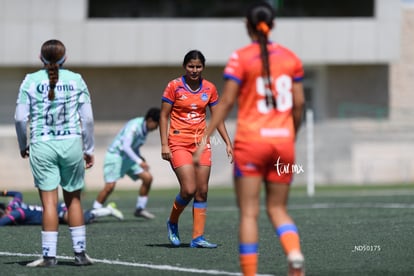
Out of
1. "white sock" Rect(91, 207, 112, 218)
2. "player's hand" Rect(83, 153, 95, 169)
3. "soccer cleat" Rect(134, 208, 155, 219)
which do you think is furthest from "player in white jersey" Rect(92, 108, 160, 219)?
"player's hand" Rect(83, 153, 95, 169)

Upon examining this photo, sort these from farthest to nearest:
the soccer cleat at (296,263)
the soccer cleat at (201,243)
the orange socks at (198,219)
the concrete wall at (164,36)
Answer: the concrete wall at (164,36) → the orange socks at (198,219) → the soccer cleat at (201,243) → the soccer cleat at (296,263)

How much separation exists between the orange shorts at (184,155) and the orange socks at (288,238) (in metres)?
3.89

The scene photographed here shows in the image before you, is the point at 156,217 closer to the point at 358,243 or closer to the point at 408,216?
the point at 408,216

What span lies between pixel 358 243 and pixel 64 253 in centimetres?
320

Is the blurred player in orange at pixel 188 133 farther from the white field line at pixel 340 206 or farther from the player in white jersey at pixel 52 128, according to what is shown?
the white field line at pixel 340 206

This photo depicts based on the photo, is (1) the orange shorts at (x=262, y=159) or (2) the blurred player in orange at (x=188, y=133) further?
(2) the blurred player in orange at (x=188, y=133)

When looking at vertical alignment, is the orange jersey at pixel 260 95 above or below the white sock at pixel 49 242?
above

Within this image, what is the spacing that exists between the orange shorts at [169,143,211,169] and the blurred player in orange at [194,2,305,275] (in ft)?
12.2

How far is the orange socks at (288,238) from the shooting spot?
816 centimetres

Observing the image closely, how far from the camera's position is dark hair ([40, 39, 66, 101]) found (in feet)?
32.9

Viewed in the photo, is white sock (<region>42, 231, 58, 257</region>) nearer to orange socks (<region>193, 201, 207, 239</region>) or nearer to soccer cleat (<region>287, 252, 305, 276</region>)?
orange socks (<region>193, 201, 207, 239</region>)

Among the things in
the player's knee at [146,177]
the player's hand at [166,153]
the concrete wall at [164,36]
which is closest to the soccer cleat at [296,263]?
the player's hand at [166,153]

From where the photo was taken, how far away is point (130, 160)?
58.3 feet

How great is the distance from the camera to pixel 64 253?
1150 centimetres
